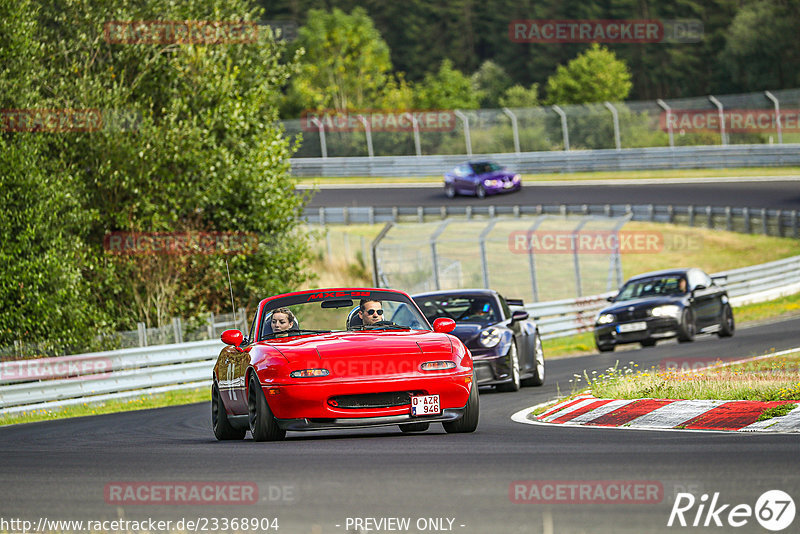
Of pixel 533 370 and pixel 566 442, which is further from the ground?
pixel 566 442

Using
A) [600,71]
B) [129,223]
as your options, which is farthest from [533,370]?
[600,71]

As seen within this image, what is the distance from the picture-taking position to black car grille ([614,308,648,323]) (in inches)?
869

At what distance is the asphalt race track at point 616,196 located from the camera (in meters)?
43.1

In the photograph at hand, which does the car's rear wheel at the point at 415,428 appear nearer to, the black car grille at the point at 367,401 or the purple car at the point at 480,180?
the black car grille at the point at 367,401

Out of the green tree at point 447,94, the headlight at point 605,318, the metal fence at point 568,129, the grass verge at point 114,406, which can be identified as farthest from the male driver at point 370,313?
the green tree at point 447,94

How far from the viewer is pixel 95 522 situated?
6109 mm

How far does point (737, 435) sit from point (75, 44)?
2071 cm

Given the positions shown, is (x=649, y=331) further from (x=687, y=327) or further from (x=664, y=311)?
(x=687, y=327)

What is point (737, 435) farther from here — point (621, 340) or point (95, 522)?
point (621, 340)

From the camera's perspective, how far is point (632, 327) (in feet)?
72.6

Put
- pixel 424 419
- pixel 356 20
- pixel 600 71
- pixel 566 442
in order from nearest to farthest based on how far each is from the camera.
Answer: pixel 566 442 → pixel 424 419 → pixel 600 71 → pixel 356 20

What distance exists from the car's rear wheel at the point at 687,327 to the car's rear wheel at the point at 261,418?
13649 mm

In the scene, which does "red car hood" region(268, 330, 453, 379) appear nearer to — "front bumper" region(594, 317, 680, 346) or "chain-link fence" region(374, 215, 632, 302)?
"front bumper" region(594, 317, 680, 346)

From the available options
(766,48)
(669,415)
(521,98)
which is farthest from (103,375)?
(521,98)
